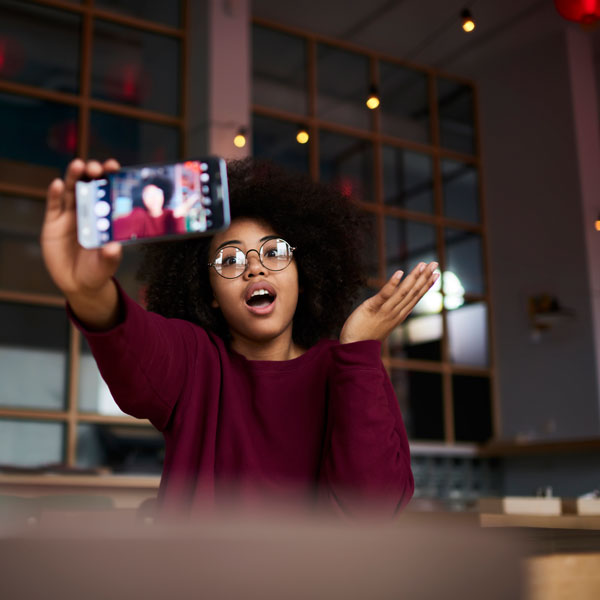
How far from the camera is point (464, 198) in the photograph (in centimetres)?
665

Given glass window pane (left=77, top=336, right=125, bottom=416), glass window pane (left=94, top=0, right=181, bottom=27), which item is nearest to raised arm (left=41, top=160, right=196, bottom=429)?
glass window pane (left=77, top=336, right=125, bottom=416)

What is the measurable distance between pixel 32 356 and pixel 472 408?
11.3 ft

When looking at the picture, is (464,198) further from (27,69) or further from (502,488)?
(27,69)

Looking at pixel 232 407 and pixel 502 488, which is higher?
pixel 232 407

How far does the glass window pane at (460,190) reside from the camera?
6.59m

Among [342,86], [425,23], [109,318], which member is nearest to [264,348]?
[109,318]

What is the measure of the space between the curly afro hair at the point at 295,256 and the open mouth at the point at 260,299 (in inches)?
4.6

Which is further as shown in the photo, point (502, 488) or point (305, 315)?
point (502, 488)

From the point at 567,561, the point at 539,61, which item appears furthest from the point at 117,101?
the point at 567,561

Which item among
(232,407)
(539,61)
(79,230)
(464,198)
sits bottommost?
(232,407)

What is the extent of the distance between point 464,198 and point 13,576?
22.0 ft

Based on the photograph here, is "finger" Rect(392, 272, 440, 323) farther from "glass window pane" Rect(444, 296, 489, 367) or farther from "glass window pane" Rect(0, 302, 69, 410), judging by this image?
"glass window pane" Rect(444, 296, 489, 367)

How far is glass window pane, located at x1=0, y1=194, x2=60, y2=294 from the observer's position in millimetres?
4566

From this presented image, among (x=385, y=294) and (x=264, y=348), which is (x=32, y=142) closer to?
(x=264, y=348)
